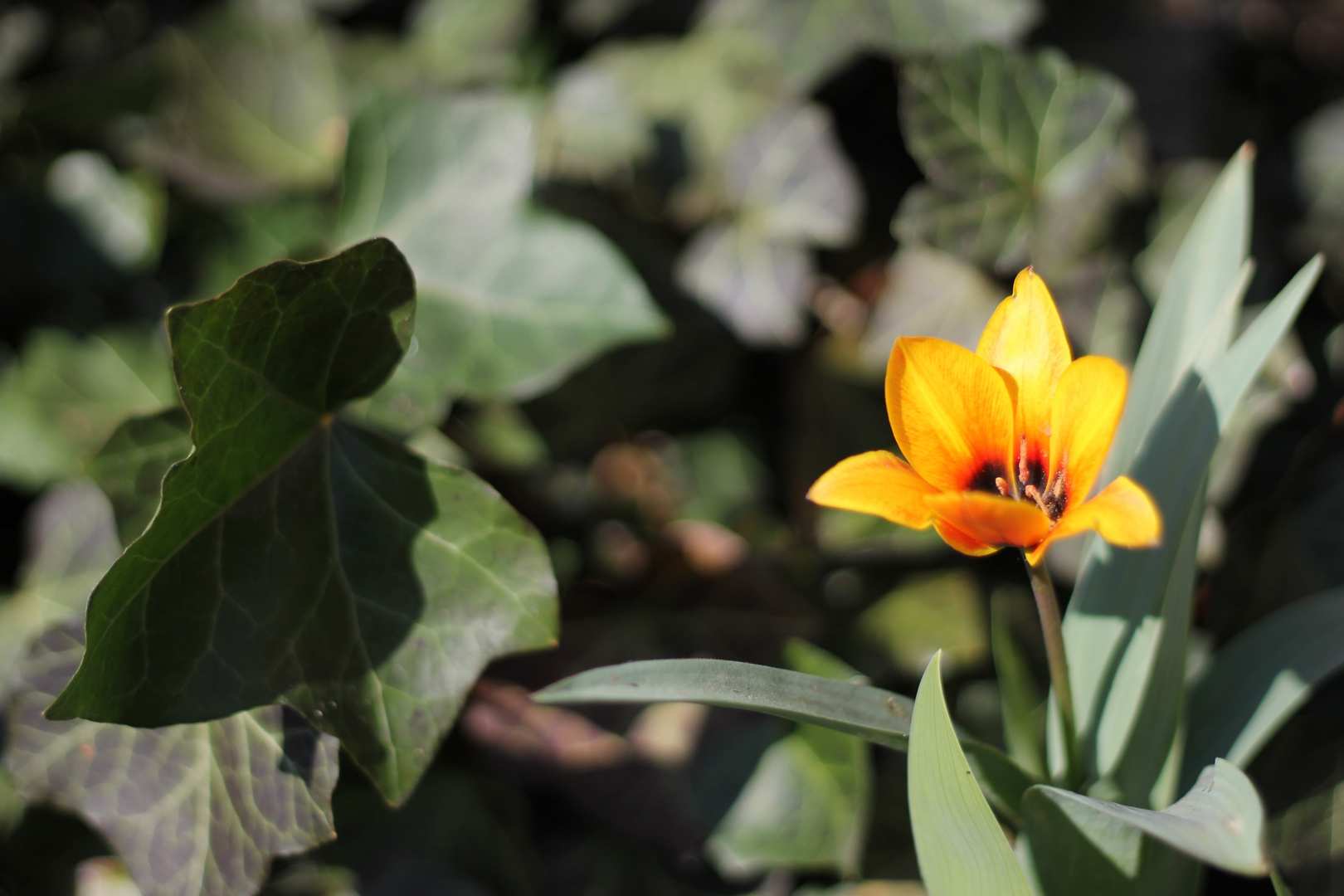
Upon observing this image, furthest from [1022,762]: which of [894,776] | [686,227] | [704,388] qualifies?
[686,227]

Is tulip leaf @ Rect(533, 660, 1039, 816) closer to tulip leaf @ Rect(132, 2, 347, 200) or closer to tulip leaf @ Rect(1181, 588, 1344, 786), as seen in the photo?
tulip leaf @ Rect(1181, 588, 1344, 786)

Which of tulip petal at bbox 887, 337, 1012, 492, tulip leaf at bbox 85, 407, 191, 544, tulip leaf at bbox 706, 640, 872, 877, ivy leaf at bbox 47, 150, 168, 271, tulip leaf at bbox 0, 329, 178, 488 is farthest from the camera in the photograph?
ivy leaf at bbox 47, 150, 168, 271

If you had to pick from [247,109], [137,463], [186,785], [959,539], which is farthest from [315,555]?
[247,109]

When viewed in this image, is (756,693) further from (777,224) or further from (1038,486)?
(777,224)

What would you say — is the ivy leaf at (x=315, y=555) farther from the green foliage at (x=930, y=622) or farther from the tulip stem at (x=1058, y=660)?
the green foliage at (x=930, y=622)

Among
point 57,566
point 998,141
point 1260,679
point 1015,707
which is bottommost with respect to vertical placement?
point 57,566

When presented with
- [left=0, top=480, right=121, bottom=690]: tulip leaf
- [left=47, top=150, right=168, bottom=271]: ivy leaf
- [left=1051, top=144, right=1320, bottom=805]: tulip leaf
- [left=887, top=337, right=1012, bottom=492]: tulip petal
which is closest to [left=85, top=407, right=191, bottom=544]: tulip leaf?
[left=0, top=480, right=121, bottom=690]: tulip leaf

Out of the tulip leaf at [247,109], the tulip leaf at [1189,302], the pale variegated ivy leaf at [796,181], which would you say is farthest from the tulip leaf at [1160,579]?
the tulip leaf at [247,109]
